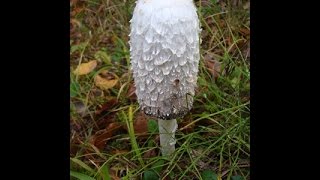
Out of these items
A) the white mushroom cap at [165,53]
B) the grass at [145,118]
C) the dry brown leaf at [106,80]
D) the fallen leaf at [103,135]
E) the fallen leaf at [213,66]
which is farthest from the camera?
the dry brown leaf at [106,80]

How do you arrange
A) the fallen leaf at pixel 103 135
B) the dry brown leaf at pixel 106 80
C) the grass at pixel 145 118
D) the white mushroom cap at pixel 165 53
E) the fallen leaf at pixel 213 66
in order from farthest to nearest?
the dry brown leaf at pixel 106 80
the fallen leaf at pixel 213 66
the fallen leaf at pixel 103 135
the grass at pixel 145 118
the white mushroom cap at pixel 165 53

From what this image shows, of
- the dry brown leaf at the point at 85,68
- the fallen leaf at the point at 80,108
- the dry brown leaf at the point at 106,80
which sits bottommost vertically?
the fallen leaf at the point at 80,108

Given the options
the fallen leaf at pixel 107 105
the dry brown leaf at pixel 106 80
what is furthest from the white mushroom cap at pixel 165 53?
the dry brown leaf at pixel 106 80

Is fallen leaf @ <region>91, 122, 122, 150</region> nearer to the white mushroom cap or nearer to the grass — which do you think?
the grass

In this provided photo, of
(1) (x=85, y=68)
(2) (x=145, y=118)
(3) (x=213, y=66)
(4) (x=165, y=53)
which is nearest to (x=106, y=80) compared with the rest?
(1) (x=85, y=68)

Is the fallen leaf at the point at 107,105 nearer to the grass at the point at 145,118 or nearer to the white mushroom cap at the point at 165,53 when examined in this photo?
the grass at the point at 145,118

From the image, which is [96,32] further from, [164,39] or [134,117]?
[164,39]
